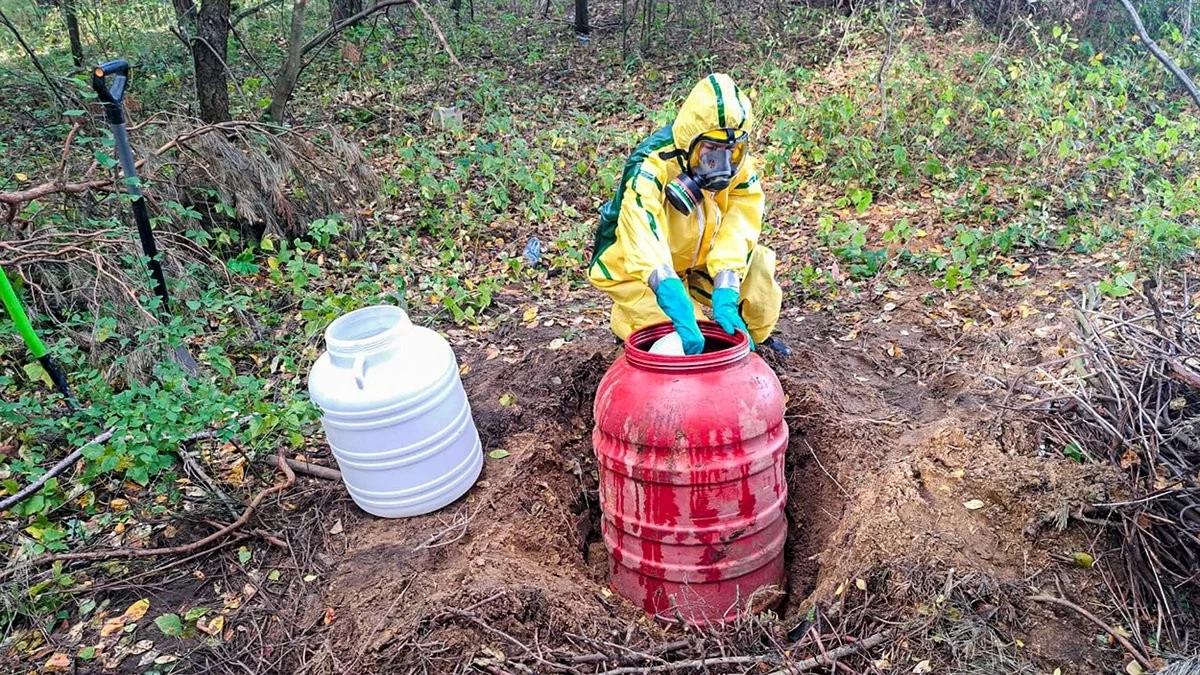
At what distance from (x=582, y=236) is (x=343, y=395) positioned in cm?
304

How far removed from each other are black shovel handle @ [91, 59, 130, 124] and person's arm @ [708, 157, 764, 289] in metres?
2.73

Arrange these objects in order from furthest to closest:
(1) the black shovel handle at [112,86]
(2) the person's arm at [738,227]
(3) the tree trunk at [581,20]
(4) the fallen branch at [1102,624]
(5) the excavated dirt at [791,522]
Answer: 1. (3) the tree trunk at [581,20]
2. (1) the black shovel handle at [112,86]
3. (2) the person's arm at [738,227]
4. (5) the excavated dirt at [791,522]
5. (4) the fallen branch at [1102,624]

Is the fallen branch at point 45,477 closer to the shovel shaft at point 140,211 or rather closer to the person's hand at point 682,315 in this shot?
the shovel shaft at point 140,211

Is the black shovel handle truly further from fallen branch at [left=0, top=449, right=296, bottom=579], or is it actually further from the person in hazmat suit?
the person in hazmat suit

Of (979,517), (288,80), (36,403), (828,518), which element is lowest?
(828,518)

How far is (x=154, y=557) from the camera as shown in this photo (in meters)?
2.93

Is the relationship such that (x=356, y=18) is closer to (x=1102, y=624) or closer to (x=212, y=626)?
(x=212, y=626)

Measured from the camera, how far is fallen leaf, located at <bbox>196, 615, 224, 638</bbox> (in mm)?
2656

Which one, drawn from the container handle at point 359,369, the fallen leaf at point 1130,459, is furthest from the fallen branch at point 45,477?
the fallen leaf at point 1130,459

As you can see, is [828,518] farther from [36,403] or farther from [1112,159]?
[1112,159]

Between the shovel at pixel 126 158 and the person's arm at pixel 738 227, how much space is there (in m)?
2.51

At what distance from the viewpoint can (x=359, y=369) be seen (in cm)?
284

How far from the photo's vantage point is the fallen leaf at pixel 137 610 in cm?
269

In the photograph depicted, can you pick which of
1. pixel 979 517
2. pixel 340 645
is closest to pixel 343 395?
pixel 340 645
